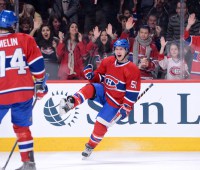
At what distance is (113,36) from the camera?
644cm

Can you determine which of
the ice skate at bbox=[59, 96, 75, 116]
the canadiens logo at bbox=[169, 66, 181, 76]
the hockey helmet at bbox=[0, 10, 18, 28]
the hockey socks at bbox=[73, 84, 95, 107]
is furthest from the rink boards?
the hockey helmet at bbox=[0, 10, 18, 28]

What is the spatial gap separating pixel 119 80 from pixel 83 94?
363mm

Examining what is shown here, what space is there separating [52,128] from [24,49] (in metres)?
1.60

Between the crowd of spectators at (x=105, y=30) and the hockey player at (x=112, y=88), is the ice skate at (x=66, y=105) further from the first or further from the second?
the crowd of spectators at (x=105, y=30)

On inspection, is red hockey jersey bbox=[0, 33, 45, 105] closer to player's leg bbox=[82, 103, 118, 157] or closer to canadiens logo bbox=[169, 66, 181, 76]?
player's leg bbox=[82, 103, 118, 157]

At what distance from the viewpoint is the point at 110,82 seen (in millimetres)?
5652

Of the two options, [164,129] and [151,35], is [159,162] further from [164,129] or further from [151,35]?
[151,35]

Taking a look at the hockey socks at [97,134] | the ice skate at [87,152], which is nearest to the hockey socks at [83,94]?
the hockey socks at [97,134]

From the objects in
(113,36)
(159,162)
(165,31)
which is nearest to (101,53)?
(113,36)

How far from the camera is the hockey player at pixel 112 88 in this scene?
551cm

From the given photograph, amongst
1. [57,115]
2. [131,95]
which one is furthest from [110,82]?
[57,115]

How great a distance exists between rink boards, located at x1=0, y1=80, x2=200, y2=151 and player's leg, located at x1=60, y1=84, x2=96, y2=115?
0.66 meters

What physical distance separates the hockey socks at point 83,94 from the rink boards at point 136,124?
0.65 metres

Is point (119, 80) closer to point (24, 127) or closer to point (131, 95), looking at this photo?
point (131, 95)
